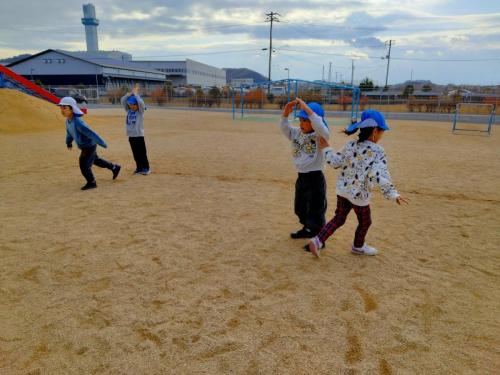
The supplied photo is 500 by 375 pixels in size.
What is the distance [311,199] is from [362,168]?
2.38 feet

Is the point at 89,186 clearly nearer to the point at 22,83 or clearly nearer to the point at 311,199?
the point at 311,199

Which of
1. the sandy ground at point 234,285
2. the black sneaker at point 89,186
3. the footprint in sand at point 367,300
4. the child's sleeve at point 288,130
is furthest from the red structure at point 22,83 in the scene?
the footprint in sand at point 367,300

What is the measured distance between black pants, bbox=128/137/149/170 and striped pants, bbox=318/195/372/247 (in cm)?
463

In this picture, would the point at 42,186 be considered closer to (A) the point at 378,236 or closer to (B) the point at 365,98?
(A) the point at 378,236

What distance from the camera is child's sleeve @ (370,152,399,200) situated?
3.02 m

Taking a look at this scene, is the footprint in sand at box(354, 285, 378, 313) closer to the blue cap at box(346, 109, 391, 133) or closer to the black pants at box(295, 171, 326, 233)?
the black pants at box(295, 171, 326, 233)

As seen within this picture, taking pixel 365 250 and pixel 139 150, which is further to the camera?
pixel 139 150

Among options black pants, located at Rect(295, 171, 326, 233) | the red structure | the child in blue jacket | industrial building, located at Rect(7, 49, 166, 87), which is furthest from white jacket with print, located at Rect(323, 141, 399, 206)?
industrial building, located at Rect(7, 49, 166, 87)

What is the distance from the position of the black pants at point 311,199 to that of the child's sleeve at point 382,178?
0.64 metres

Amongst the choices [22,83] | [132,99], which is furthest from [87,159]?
[22,83]

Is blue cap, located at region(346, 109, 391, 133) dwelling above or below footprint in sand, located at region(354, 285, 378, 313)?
above

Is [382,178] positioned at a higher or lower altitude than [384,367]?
higher

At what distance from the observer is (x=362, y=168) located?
324 centimetres

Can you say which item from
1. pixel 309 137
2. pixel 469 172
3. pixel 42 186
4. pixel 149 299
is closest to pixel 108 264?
pixel 149 299
